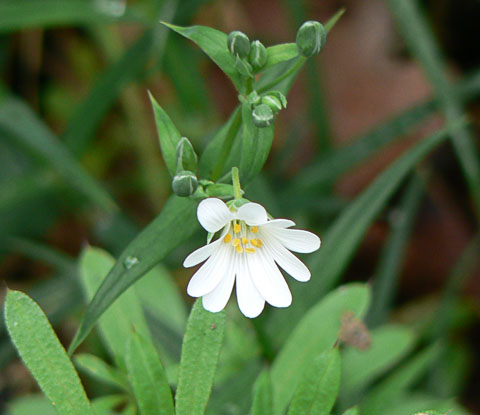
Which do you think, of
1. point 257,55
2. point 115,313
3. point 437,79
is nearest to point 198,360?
point 115,313

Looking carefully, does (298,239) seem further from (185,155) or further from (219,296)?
(185,155)

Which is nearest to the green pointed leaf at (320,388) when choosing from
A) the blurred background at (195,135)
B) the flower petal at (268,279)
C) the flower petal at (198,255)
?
the flower petal at (268,279)

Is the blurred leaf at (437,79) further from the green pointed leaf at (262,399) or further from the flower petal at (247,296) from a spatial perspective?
the green pointed leaf at (262,399)

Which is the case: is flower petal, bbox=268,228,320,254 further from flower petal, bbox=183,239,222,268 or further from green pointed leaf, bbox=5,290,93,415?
green pointed leaf, bbox=5,290,93,415

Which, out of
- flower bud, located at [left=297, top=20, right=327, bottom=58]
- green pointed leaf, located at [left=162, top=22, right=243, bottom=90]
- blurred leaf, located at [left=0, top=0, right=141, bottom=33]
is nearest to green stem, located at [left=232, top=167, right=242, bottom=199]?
green pointed leaf, located at [left=162, top=22, right=243, bottom=90]

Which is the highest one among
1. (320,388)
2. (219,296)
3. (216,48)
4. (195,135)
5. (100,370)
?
(195,135)

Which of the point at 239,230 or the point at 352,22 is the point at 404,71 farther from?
the point at 239,230
